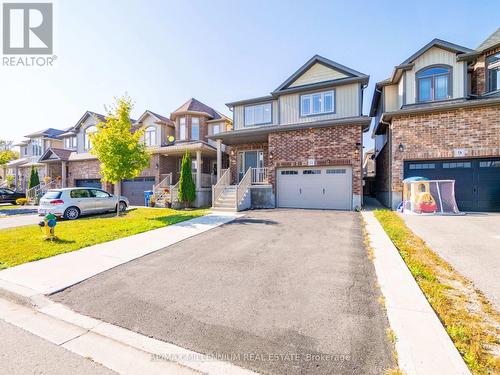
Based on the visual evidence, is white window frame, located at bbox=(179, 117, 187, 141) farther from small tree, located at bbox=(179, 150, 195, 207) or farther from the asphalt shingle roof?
small tree, located at bbox=(179, 150, 195, 207)

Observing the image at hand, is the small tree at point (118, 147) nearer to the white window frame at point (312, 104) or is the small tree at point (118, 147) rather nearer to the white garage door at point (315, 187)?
the white garage door at point (315, 187)

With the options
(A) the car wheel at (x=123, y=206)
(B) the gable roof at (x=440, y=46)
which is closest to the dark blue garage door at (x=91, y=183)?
(A) the car wheel at (x=123, y=206)

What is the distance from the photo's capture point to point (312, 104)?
13906 millimetres

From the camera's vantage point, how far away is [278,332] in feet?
8.73

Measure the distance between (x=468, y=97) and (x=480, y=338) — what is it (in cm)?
1461

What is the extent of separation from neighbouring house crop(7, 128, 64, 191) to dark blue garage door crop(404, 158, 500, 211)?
1377 inches

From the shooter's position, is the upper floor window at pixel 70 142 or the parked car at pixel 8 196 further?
the upper floor window at pixel 70 142

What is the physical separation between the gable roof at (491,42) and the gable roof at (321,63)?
623 cm

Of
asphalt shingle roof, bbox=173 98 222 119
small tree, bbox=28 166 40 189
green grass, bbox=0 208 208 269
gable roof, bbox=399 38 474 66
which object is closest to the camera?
green grass, bbox=0 208 208 269

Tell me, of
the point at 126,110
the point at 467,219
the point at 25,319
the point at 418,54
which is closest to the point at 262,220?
the point at 25,319

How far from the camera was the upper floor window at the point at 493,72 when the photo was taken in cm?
1174

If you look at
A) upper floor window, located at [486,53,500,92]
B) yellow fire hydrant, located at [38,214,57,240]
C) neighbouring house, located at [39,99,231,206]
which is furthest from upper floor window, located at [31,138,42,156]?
upper floor window, located at [486,53,500,92]

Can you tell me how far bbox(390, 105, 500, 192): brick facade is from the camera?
10.6 meters

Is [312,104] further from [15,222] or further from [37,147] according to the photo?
[37,147]
